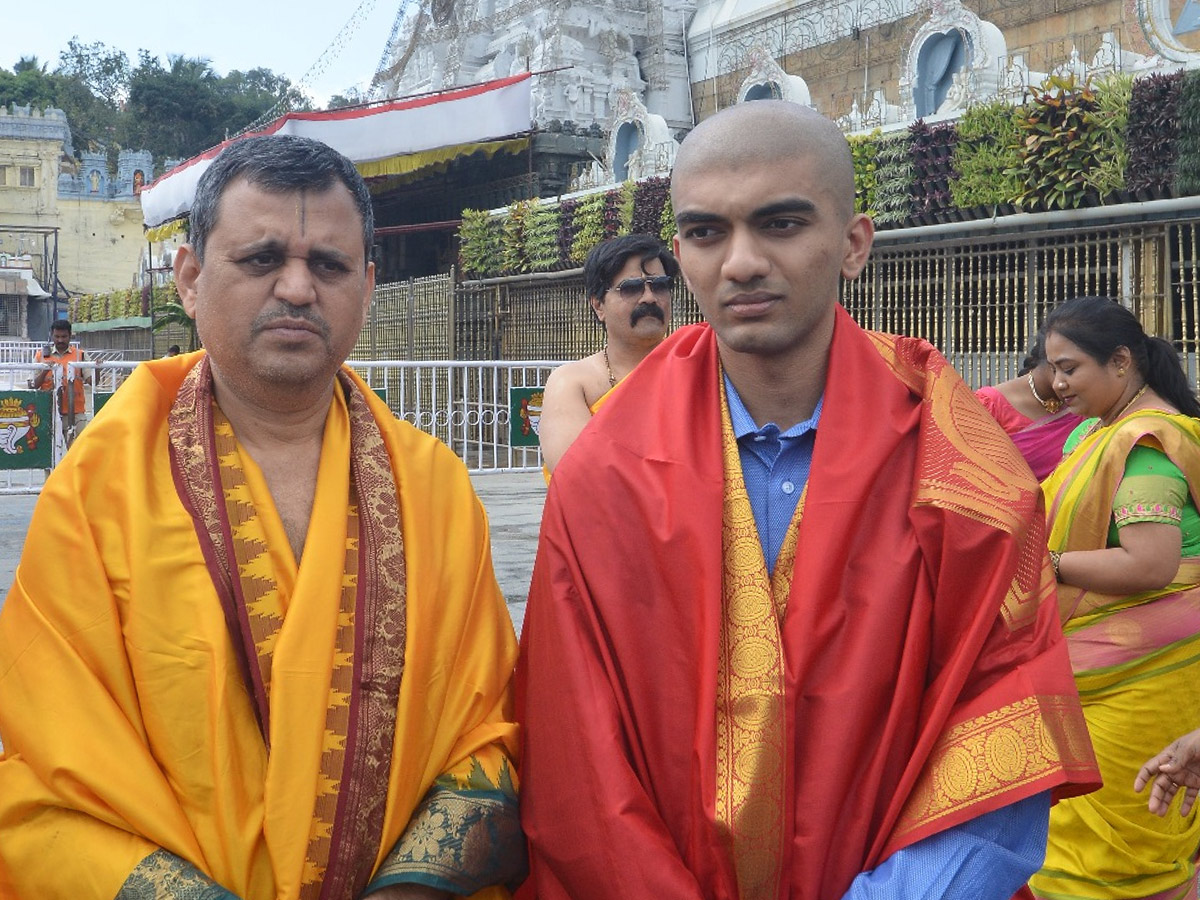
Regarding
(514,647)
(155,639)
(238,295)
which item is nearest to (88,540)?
(155,639)

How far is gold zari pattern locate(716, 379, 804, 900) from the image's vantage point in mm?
1895

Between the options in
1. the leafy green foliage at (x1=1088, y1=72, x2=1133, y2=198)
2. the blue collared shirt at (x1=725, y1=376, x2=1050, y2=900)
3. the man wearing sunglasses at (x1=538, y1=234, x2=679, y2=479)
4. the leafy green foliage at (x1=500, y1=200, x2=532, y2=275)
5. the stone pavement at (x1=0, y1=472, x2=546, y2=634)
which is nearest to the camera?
the blue collared shirt at (x1=725, y1=376, x2=1050, y2=900)

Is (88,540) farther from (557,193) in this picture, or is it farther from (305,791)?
(557,193)

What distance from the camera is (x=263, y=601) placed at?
2.08 meters

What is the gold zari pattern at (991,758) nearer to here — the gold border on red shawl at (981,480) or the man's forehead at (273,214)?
the gold border on red shawl at (981,480)

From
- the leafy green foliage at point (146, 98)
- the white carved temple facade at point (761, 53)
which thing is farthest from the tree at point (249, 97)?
the white carved temple facade at point (761, 53)

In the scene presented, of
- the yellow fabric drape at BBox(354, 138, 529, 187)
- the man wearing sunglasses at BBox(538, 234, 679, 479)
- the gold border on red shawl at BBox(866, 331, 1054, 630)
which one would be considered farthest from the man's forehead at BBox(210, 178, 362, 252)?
the yellow fabric drape at BBox(354, 138, 529, 187)

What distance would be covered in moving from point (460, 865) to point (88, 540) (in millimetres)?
843

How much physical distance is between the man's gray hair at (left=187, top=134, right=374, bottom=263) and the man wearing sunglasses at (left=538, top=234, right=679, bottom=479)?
1778mm

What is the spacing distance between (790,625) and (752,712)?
154 mm

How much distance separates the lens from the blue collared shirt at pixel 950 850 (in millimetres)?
1849

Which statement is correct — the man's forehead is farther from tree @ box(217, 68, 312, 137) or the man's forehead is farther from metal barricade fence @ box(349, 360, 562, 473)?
tree @ box(217, 68, 312, 137)

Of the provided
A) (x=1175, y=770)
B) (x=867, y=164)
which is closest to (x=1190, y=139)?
(x=867, y=164)

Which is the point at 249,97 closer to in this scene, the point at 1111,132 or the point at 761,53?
the point at 761,53
